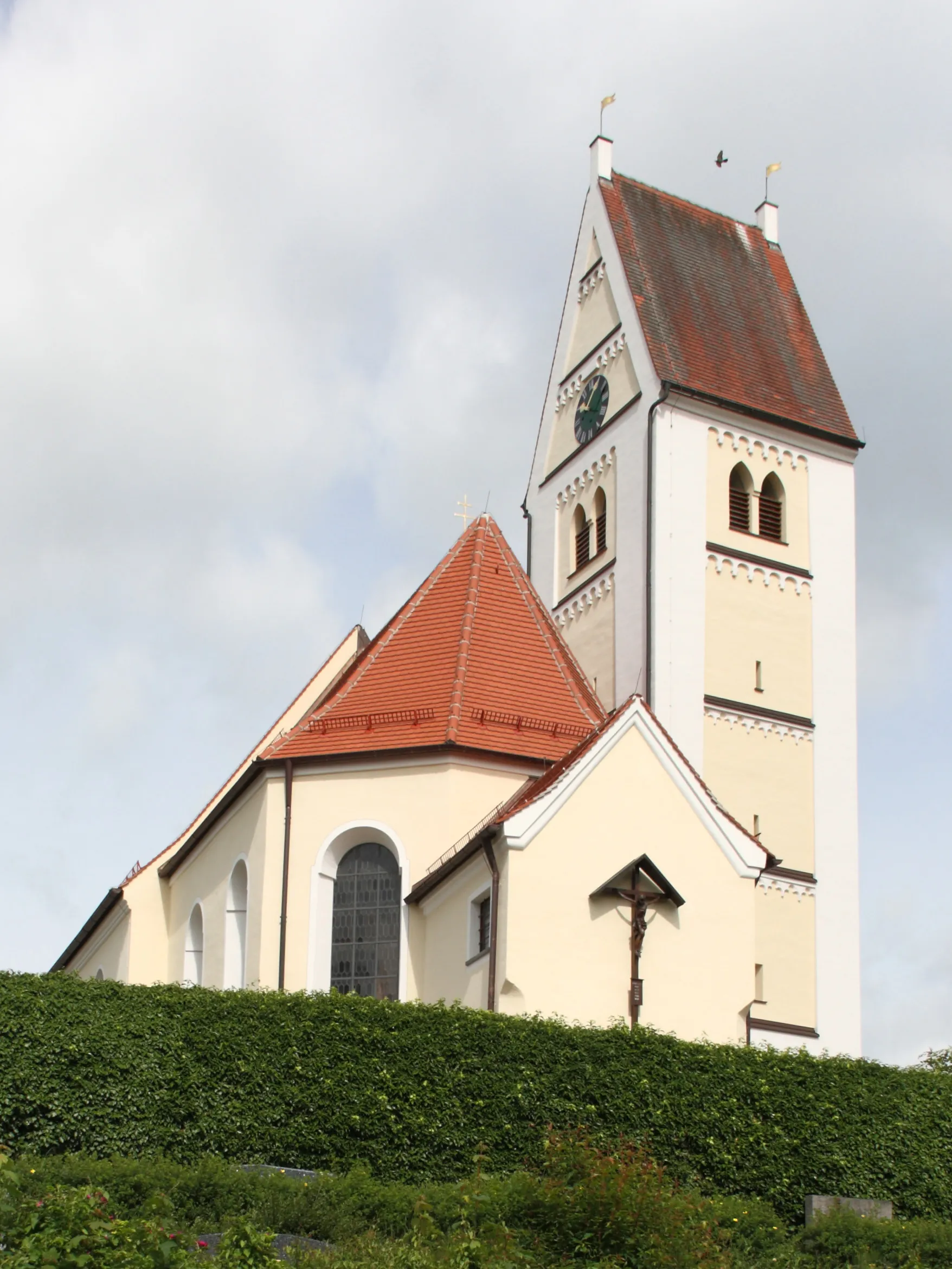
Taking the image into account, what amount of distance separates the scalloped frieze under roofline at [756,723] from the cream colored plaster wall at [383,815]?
7.36m

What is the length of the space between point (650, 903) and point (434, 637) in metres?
7.34

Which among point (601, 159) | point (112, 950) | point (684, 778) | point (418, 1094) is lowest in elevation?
point (418, 1094)

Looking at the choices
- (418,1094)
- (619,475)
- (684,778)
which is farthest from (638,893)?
(619,475)

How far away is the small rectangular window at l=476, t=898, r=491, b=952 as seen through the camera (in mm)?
25516

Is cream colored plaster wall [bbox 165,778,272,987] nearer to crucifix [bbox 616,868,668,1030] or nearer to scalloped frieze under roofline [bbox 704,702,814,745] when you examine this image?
crucifix [bbox 616,868,668,1030]

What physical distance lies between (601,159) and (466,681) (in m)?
16.5

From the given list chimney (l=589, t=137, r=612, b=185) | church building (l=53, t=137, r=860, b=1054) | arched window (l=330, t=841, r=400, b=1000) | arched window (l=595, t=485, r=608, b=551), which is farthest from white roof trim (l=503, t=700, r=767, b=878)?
chimney (l=589, t=137, r=612, b=185)

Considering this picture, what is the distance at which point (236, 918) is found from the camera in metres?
30.8

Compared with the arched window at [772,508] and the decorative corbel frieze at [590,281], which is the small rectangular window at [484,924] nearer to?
the arched window at [772,508]

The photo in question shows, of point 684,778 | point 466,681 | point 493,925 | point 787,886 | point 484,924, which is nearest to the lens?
point 493,925

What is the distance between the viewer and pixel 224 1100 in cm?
2086

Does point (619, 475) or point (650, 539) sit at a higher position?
point (619, 475)

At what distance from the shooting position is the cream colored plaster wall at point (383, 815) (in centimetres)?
2784

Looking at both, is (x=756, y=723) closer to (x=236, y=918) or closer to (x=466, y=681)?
(x=466, y=681)
